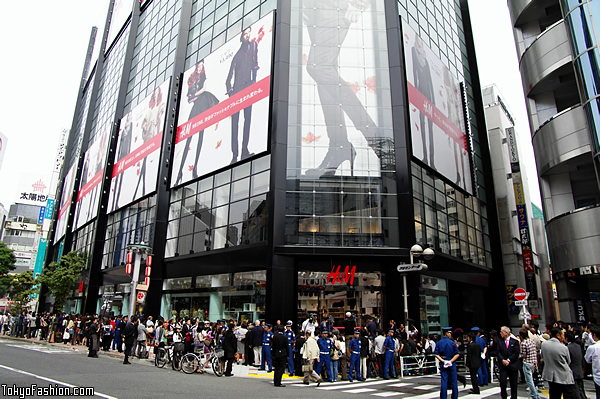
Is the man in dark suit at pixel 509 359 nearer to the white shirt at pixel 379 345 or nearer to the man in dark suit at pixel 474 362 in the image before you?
the man in dark suit at pixel 474 362

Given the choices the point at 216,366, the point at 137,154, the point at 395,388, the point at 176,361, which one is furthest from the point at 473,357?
the point at 137,154

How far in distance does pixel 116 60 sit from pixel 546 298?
208ft

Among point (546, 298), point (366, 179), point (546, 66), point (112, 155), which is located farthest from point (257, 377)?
point (546, 298)

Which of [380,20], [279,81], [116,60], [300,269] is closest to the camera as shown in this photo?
[300,269]

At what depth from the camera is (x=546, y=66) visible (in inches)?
977

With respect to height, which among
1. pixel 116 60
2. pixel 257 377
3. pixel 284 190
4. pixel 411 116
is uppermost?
pixel 116 60

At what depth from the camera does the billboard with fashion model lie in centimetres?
2573

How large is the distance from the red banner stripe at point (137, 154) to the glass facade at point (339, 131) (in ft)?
49.7

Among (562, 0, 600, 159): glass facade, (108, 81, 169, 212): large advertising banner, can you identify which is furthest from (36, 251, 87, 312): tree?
(562, 0, 600, 159): glass facade

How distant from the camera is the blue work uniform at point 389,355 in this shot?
15.7m

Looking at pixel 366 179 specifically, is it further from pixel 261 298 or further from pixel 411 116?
pixel 261 298

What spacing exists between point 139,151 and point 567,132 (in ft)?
112

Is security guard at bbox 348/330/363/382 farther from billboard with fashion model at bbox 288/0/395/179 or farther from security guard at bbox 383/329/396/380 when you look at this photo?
billboard with fashion model at bbox 288/0/395/179

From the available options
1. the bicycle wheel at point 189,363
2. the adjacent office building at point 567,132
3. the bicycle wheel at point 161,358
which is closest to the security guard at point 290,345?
the bicycle wheel at point 189,363
